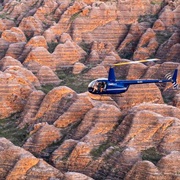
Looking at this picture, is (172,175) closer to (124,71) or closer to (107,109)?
(107,109)

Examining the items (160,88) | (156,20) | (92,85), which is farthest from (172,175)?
(156,20)

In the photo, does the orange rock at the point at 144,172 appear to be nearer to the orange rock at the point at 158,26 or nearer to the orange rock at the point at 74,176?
the orange rock at the point at 74,176

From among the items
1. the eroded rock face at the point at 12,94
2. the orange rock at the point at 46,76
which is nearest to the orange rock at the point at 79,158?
the eroded rock face at the point at 12,94

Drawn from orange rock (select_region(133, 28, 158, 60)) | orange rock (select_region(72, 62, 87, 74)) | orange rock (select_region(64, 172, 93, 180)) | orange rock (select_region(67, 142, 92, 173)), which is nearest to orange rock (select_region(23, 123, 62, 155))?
orange rock (select_region(67, 142, 92, 173))

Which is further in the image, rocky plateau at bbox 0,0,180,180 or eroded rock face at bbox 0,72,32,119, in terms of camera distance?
eroded rock face at bbox 0,72,32,119

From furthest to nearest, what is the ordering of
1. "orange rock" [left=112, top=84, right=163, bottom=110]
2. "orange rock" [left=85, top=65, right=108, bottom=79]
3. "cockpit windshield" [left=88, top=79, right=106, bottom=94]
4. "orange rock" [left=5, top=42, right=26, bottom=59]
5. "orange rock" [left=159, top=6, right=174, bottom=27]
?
"orange rock" [left=159, top=6, right=174, bottom=27] → "orange rock" [left=5, top=42, right=26, bottom=59] → "orange rock" [left=85, top=65, right=108, bottom=79] → "orange rock" [left=112, top=84, right=163, bottom=110] → "cockpit windshield" [left=88, top=79, right=106, bottom=94]

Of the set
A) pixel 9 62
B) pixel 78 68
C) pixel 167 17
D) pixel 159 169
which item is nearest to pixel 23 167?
pixel 159 169

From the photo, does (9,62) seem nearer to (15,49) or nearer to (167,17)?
(15,49)

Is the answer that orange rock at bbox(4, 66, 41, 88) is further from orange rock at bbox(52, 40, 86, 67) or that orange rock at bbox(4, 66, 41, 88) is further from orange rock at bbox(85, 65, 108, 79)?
orange rock at bbox(52, 40, 86, 67)
